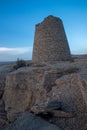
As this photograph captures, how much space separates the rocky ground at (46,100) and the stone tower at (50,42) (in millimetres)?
2391

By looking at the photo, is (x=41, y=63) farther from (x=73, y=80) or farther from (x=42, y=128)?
(x=42, y=128)

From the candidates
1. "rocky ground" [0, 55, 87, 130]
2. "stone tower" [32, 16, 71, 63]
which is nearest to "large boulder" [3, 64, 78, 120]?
"rocky ground" [0, 55, 87, 130]

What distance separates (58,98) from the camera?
20.4ft

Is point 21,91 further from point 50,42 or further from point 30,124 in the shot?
point 30,124

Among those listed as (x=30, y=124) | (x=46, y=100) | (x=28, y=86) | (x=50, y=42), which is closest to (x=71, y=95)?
(x=46, y=100)

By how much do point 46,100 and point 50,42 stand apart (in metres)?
5.87

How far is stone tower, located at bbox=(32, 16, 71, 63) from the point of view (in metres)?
11.9

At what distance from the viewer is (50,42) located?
11961 mm

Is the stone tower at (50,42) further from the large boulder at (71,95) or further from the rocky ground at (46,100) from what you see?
the large boulder at (71,95)

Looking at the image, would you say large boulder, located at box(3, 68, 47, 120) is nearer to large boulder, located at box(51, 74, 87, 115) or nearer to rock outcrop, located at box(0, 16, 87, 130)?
rock outcrop, located at box(0, 16, 87, 130)

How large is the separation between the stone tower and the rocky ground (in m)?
2.39

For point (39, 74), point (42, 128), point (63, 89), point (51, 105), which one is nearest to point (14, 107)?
point (39, 74)

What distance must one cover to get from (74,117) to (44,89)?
350cm

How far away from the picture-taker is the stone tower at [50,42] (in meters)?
11.9
